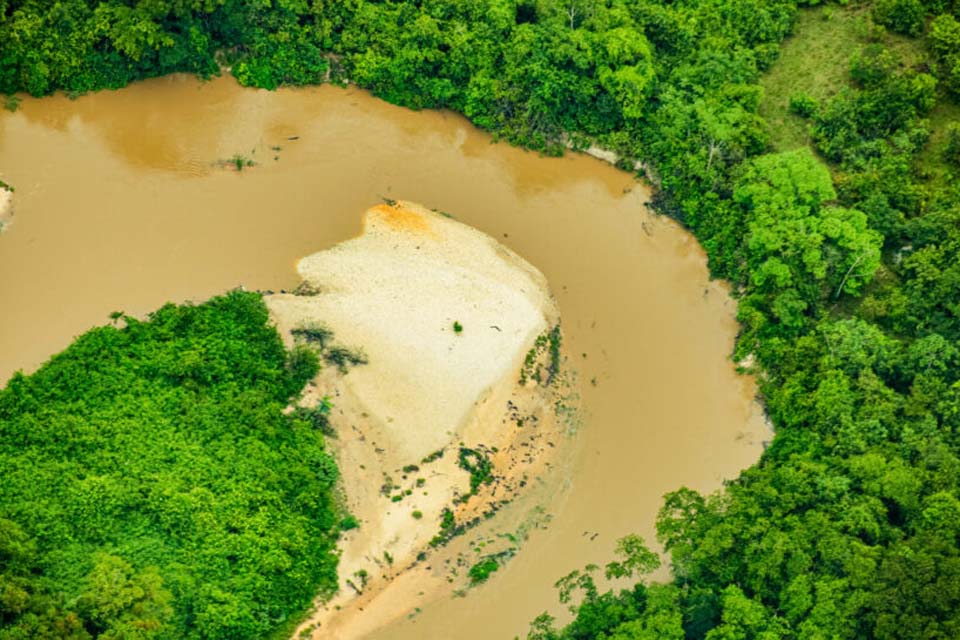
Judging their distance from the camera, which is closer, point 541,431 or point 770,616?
point 770,616

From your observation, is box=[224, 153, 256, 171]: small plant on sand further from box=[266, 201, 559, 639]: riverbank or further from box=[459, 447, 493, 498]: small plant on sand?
box=[459, 447, 493, 498]: small plant on sand

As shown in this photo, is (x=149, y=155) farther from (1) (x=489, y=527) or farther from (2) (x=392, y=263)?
(1) (x=489, y=527)

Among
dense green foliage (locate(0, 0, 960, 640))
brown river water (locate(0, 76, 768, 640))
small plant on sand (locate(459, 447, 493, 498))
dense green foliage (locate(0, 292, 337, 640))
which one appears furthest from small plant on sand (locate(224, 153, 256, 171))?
small plant on sand (locate(459, 447, 493, 498))

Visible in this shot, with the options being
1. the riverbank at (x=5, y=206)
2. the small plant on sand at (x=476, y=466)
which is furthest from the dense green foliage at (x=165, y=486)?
the riverbank at (x=5, y=206)

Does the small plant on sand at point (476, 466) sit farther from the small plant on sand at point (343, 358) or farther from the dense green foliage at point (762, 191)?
the small plant on sand at point (343, 358)

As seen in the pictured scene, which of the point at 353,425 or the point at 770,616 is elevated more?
the point at 353,425

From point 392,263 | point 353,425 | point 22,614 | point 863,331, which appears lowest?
point 22,614

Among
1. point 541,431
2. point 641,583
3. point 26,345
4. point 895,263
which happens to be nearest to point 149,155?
point 26,345
